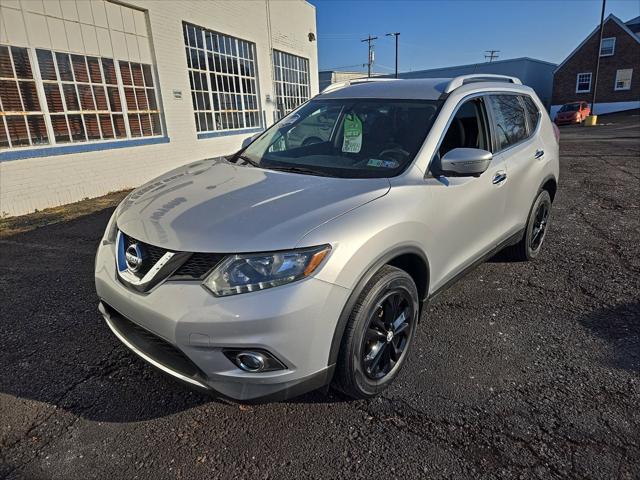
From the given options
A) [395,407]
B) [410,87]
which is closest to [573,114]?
[410,87]

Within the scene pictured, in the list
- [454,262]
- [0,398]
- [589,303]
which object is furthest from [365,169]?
[0,398]

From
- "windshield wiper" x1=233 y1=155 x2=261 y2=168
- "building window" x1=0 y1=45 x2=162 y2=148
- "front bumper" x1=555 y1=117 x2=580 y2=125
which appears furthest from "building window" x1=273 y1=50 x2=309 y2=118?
"front bumper" x1=555 y1=117 x2=580 y2=125

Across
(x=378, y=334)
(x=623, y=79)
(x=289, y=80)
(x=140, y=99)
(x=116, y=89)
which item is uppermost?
(x=623, y=79)

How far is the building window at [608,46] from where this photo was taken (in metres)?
35.5

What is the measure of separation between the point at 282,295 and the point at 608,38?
148ft

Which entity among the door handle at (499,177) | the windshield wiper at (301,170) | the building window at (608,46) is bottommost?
the door handle at (499,177)

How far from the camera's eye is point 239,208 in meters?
2.33

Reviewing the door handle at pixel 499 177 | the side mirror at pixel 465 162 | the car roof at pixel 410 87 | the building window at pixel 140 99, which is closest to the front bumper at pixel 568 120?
the building window at pixel 140 99

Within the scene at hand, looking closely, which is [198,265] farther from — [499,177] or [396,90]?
[499,177]

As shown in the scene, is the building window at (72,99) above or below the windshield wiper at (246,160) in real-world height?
above

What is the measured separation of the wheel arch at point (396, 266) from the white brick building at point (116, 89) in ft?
24.0

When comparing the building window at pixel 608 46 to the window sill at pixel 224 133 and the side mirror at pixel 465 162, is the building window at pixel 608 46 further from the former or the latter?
the side mirror at pixel 465 162

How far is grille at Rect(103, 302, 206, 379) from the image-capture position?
210cm

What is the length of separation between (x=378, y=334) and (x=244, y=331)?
0.86 m
